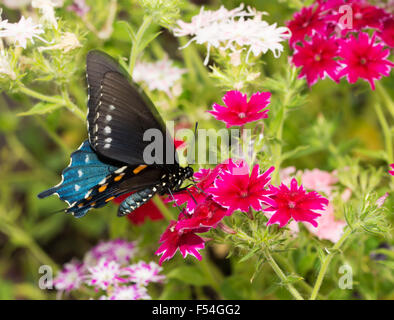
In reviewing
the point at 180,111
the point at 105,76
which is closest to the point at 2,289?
the point at 180,111

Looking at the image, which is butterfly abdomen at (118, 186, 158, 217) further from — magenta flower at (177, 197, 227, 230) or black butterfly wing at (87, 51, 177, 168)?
magenta flower at (177, 197, 227, 230)

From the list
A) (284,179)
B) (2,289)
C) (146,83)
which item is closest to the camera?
(284,179)

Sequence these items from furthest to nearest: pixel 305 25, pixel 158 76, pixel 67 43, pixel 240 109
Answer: pixel 158 76, pixel 305 25, pixel 67 43, pixel 240 109

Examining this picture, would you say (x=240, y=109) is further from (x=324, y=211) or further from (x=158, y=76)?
(x=158, y=76)

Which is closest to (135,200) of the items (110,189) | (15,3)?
(110,189)

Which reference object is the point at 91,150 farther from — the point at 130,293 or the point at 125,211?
the point at 130,293

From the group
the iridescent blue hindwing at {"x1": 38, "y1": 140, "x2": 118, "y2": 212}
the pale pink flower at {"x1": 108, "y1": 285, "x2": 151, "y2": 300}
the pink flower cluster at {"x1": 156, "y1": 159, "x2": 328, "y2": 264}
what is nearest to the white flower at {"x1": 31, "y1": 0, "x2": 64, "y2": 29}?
the iridescent blue hindwing at {"x1": 38, "y1": 140, "x2": 118, "y2": 212}
